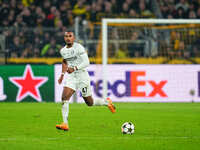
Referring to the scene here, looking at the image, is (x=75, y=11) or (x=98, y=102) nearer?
(x=98, y=102)

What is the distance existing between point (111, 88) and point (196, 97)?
2.99 meters

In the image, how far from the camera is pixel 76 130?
34.9 ft

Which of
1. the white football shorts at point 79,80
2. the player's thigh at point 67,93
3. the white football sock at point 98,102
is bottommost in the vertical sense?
the white football sock at point 98,102

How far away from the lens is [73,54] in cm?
1126

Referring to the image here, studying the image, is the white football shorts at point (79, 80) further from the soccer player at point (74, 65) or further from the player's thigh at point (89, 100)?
the player's thigh at point (89, 100)

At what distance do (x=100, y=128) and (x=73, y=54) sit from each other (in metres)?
1.60

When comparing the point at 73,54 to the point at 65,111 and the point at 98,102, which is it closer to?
the point at 65,111

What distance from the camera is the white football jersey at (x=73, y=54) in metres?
11.3

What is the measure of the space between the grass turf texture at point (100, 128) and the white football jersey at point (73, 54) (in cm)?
133

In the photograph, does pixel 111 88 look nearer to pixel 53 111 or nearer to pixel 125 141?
pixel 53 111

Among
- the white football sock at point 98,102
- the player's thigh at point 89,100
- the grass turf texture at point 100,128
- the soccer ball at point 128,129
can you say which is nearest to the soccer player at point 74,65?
the player's thigh at point 89,100

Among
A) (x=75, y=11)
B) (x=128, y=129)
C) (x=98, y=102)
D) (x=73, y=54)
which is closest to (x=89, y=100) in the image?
(x=98, y=102)

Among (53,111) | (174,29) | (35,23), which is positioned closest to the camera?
(53,111)

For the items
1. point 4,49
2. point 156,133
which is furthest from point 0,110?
point 156,133
